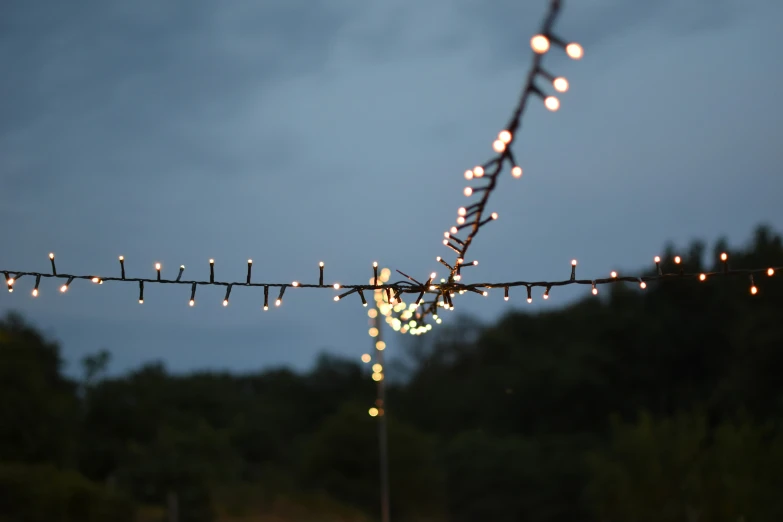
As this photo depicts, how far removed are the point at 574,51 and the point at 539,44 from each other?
0.22 ft

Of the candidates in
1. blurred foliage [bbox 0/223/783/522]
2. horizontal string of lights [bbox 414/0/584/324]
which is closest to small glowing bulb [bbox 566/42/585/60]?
horizontal string of lights [bbox 414/0/584/324]

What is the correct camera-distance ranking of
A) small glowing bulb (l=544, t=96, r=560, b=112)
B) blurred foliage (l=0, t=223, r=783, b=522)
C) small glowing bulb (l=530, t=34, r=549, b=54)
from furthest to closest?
blurred foliage (l=0, t=223, r=783, b=522) < small glowing bulb (l=544, t=96, r=560, b=112) < small glowing bulb (l=530, t=34, r=549, b=54)

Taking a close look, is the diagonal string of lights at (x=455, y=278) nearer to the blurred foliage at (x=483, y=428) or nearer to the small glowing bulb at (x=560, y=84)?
the small glowing bulb at (x=560, y=84)

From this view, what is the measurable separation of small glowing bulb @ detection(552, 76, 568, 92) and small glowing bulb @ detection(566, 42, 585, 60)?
0.28 ft

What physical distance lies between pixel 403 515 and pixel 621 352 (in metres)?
6.89

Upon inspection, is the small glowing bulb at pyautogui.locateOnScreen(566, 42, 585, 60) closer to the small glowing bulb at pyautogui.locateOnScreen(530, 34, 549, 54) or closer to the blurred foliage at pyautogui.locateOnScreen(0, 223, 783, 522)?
the small glowing bulb at pyautogui.locateOnScreen(530, 34, 549, 54)

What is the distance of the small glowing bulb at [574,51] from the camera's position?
1.61 meters

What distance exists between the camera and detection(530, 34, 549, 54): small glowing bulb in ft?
5.25

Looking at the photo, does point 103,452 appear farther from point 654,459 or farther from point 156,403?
point 654,459

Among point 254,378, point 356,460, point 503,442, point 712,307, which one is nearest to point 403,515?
point 356,460

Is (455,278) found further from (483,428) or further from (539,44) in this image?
(483,428)

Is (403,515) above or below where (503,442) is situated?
below

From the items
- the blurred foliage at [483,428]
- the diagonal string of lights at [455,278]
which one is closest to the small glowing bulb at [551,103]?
the diagonal string of lights at [455,278]

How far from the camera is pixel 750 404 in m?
17.1
